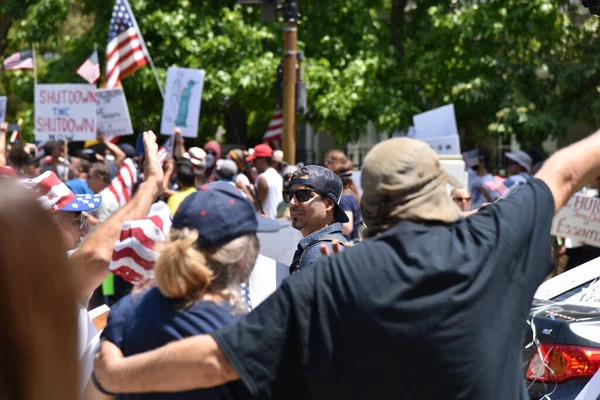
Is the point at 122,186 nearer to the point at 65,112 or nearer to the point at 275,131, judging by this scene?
the point at 65,112

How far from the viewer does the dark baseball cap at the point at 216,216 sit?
2635 mm

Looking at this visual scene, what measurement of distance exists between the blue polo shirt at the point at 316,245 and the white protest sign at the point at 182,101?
836cm

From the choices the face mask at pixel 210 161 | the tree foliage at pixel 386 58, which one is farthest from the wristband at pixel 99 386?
the tree foliage at pixel 386 58

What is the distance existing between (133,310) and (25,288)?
1.14m

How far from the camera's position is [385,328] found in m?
2.52

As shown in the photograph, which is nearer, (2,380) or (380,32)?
(2,380)

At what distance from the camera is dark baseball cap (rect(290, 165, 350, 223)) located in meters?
5.03

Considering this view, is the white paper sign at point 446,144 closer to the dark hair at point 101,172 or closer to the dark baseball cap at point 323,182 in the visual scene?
the dark hair at point 101,172

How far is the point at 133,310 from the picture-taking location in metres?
2.64

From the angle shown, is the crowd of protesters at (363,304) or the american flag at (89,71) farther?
the american flag at (89,71)

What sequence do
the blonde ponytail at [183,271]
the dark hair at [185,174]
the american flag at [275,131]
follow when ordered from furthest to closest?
the american flag at [275,131], the dark hair at [185,174], the blonde ponytail at [183,271]

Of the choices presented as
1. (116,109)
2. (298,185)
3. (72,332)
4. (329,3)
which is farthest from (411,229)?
(329,3)

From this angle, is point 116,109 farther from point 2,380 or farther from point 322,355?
point 2,380

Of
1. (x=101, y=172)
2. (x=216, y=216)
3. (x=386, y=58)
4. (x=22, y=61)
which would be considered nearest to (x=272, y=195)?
(x=101, y=172)
